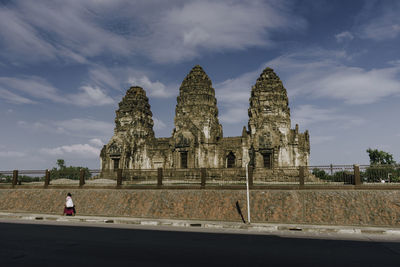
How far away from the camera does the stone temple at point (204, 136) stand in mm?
29781

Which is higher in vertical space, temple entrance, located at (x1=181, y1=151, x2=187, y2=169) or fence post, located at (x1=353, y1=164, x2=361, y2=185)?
temple entrance, located at (x1=181, y1=151, x2=187, y2=169)

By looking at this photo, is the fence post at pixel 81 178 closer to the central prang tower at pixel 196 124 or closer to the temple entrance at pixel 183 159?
the central prang tower at pixel 196 124

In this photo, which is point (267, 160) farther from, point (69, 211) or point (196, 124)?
point (69, 211)

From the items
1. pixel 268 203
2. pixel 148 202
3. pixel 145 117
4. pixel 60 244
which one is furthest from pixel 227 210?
pixel 145 117

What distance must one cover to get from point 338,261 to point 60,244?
292 inches

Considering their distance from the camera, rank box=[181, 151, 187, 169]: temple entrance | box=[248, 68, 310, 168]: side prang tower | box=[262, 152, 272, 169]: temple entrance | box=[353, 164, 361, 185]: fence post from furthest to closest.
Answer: box=[181, 151, 187, 169]: temple entrance < box=[248, 68, 310, 168]: side prang tower < box=[262, 152, 272, 169]: temple entrance < box=[353, 164, 361, 185]: fence post

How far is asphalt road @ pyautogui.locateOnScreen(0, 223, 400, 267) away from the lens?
6.39m

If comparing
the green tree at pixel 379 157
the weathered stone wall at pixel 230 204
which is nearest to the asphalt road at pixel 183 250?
the weathered stone wall at pixel 230 204

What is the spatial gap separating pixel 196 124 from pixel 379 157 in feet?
147

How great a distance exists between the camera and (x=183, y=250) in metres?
7.58

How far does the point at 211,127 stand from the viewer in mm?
34438

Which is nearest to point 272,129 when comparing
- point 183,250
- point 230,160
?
point 230,160

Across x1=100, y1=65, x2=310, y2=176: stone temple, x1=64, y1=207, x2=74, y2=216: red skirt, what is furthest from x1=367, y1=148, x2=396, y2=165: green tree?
x1=64, y1=207, x2=74, y2=216: red skirt

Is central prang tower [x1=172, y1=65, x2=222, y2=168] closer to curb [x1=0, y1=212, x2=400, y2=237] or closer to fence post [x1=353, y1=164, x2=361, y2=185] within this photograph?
curb [x1=0, y1=212, x2=400, y2=237]
